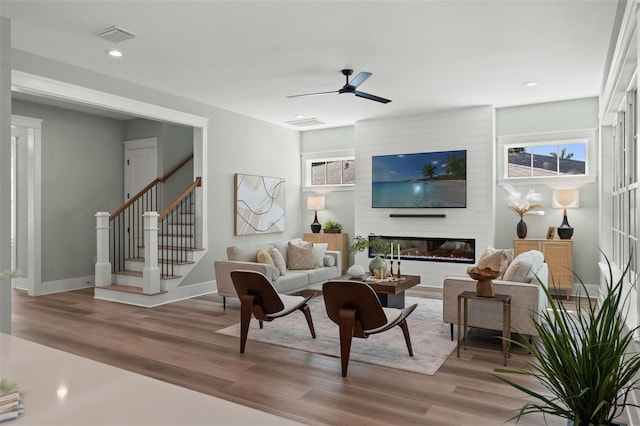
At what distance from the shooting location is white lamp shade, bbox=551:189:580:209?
6387mm

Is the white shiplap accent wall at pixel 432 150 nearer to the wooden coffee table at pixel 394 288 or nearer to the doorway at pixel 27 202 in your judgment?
the wooden coffee table at pixel 394 288

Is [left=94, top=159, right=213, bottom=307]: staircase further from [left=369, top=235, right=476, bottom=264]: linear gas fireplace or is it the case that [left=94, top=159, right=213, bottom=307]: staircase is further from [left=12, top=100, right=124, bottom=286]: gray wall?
[left=369, top=235, right=476, bottom=264]: linear gas fireplace

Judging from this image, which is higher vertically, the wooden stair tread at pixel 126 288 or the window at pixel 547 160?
the window at pixel 547 160

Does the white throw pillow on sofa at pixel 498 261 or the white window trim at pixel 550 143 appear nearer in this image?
the white throw pillow on sofa at pixel 498 261

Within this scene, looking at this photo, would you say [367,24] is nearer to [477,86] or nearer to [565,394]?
[477,86]

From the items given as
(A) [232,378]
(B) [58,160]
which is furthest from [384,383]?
(B) [58,160]

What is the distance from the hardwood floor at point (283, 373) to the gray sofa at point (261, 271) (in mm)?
470

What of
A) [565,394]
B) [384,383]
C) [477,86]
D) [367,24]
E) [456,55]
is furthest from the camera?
[477,86]

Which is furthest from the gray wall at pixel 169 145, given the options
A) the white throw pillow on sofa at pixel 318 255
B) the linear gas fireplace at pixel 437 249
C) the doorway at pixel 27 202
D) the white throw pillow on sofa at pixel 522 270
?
the white throw pillow on sofa at pixel 522 270

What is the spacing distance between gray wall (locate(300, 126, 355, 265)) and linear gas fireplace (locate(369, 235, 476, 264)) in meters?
1.06

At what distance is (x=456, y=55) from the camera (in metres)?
4.74

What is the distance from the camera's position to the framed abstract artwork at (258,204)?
24.5 ft

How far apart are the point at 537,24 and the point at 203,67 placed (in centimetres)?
350

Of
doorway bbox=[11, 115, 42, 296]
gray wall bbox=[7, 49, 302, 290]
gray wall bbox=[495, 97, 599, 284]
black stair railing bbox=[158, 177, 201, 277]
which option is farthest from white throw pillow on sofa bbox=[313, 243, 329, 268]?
doorway bbox=[11, 115, 42, 296]
